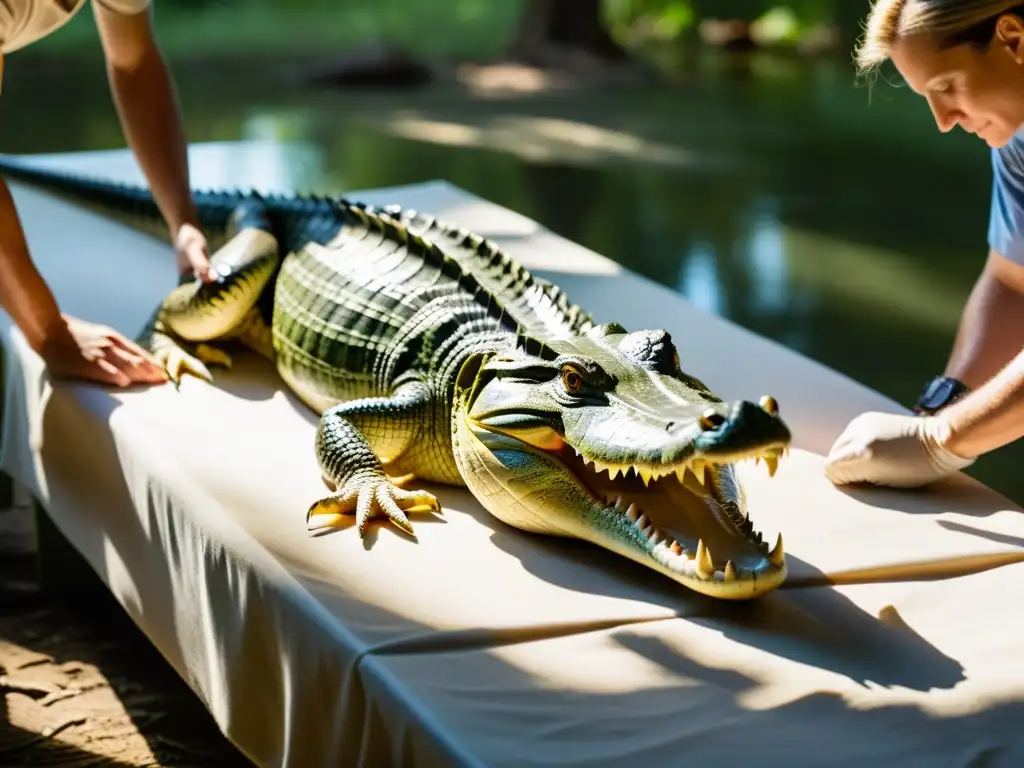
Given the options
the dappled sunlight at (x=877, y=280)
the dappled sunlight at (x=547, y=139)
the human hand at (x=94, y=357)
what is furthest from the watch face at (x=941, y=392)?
the dappled sunlight at (x=547, y=139)

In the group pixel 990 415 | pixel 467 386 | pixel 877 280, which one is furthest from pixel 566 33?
pixel 990 415

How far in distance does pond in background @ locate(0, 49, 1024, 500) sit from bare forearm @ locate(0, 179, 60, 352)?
2252 mm

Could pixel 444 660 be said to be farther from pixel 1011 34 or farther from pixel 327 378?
pixel 1011 34

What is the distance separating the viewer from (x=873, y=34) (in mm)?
2166

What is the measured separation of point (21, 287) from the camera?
2545mm

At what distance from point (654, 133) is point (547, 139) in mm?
615

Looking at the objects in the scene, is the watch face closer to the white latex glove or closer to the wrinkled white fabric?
the wrinkled white fabric

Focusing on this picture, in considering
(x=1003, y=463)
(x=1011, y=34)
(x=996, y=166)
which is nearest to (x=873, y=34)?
(x=1011, y=34)

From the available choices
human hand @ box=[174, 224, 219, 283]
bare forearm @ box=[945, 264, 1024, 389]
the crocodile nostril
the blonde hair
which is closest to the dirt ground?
human hand @ box=[174, 224, 219, 283]

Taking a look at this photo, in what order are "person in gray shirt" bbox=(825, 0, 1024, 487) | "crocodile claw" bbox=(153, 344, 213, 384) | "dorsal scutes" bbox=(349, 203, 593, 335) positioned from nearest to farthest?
"person in gray shirt" bbox=(825, 0, 1024, 487), "dorsal scutes" bbox=(349, 203, 593, 335), "crocodile claw" bbox=(153, 344, 213, 384)

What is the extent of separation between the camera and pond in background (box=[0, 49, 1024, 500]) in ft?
14.4

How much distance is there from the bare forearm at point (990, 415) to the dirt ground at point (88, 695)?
4.49ft

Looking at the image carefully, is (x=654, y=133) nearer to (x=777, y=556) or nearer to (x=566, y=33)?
(x=566, y=33)

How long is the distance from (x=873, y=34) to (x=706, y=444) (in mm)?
931
